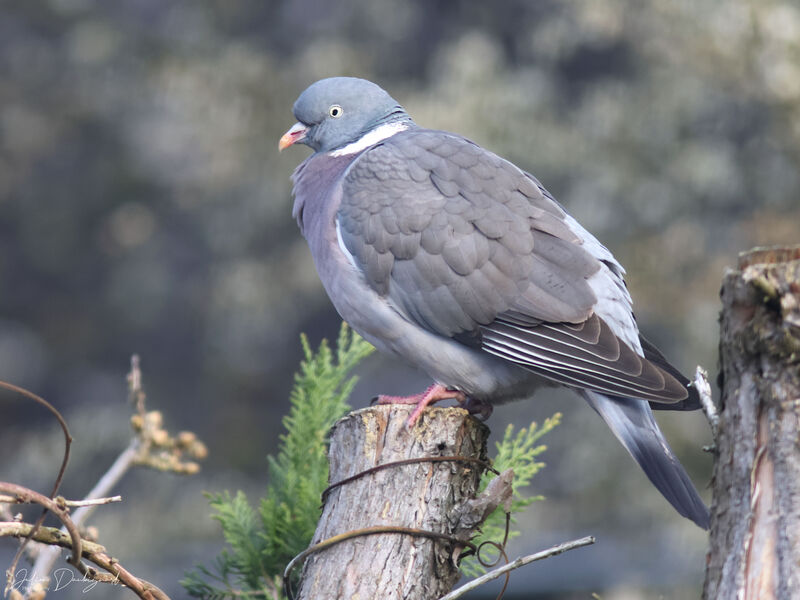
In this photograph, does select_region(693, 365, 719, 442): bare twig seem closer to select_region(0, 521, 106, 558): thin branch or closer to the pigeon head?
select_region(0, 521, 106, 558): thin branch

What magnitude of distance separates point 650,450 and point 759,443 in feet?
3.30

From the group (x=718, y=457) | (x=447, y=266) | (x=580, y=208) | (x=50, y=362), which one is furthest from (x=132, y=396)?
(x=50, y=362)

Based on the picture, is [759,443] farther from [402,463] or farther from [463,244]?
[463,244]

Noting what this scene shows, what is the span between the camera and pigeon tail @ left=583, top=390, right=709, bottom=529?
8.16 ft

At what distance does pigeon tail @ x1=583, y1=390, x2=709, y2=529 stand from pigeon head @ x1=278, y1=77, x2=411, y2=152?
1335 millimetres

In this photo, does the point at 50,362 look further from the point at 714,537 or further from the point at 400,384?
the point at 714,537

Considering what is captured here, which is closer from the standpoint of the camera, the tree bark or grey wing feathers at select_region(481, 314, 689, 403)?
the tree bark

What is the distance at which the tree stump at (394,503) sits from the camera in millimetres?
2219

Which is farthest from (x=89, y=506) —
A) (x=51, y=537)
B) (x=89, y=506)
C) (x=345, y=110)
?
(x=345, y=110)

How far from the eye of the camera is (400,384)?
356 inches

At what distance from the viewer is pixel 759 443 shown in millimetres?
1679

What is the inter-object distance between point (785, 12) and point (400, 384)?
433cm

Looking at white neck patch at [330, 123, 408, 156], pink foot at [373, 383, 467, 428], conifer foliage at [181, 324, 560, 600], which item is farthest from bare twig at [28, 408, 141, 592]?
white neck patch at [330, 123, 408, 156]

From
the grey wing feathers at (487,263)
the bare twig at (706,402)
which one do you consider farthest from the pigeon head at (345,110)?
the bare twig at (706,402)
